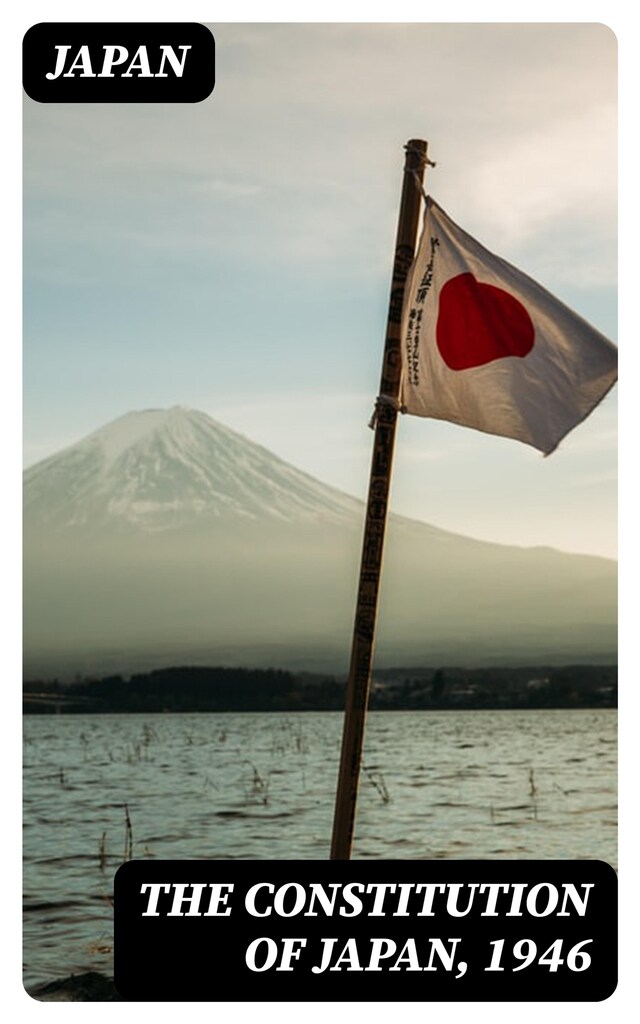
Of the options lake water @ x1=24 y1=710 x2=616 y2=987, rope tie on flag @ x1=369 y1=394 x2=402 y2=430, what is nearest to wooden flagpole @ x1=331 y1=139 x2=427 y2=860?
rope tie on flag @ x1=369 y1=394 x2=402 y2=430

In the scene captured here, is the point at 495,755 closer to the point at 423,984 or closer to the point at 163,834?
the point at 163,834

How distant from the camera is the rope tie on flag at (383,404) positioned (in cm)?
670

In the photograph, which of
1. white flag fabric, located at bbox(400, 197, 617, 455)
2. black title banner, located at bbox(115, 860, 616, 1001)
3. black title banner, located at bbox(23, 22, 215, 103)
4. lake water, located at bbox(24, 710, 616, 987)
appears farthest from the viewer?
lake water, located at bbox(24, 710, 616, 987)

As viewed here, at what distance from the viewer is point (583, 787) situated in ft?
81.4

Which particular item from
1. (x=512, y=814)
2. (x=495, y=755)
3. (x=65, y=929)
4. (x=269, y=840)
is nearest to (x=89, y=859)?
(x=269, y=840)

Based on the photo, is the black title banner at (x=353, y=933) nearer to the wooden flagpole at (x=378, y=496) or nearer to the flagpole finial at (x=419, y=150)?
the wooden flagpole at (x=378, y=496)

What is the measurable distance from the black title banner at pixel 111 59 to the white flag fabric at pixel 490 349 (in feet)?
6.02

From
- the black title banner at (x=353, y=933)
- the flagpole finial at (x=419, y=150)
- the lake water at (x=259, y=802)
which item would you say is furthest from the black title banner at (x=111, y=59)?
the lake water at (x=259, y=802)

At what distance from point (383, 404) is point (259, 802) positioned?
15867 mm

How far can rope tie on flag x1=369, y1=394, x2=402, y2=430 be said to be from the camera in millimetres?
6699

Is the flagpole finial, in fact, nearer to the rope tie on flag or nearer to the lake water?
the rope tie on flag

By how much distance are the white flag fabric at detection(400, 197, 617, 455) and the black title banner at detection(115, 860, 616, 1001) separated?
226 centimetres

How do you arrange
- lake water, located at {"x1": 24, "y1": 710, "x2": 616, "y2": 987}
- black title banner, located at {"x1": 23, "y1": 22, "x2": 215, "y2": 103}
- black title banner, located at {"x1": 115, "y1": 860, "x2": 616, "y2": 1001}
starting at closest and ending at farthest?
black title banner, located at {"x1": 115, "y1": 860, "x2": 616, "y2": 1001}, black title banner, located at {"x1": 23, "y1": 22, "x2": 215, "y2": 103}, lake water, located at {"x1": 24, "y1": 710, "x2": 616, "y2": 987}

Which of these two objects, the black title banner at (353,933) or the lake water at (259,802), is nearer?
the black title banner at (353,933)
